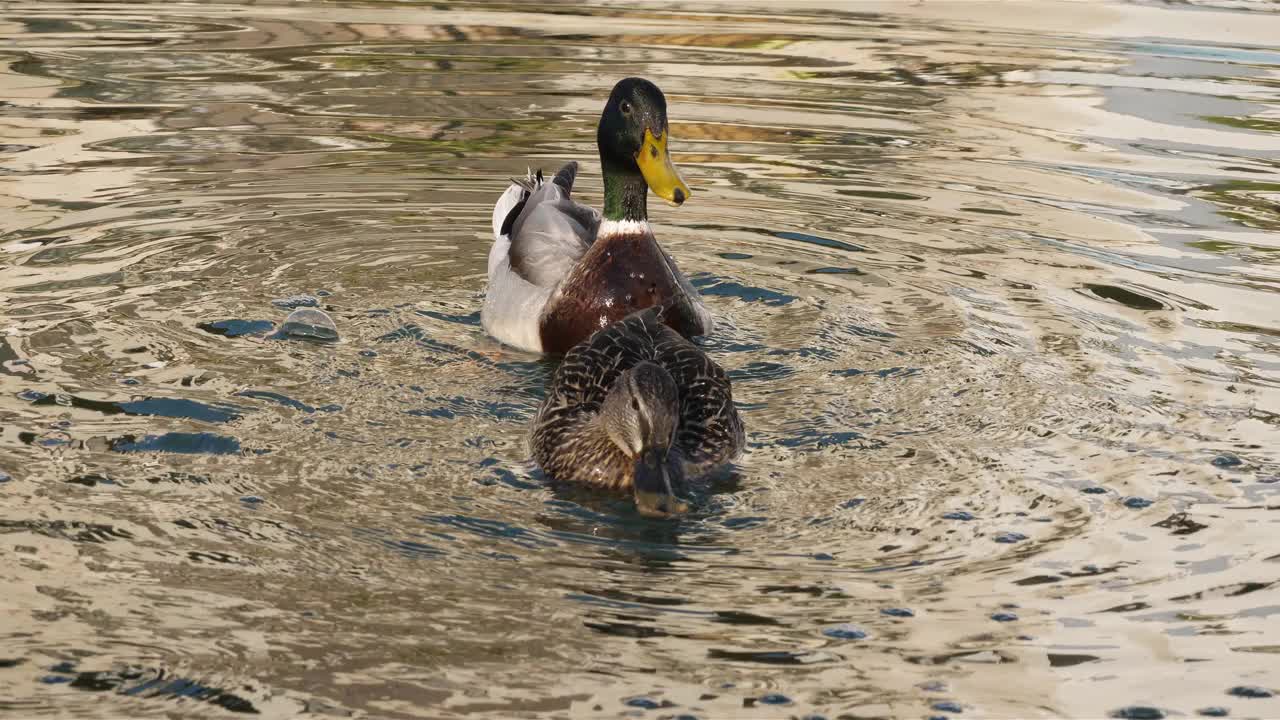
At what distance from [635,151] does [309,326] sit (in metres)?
2.02

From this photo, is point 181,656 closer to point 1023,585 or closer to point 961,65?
point 1023,585

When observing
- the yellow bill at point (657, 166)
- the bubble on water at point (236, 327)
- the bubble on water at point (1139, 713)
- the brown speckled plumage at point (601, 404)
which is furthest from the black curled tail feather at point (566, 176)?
Result: the bubble on water at point (1139, 713)

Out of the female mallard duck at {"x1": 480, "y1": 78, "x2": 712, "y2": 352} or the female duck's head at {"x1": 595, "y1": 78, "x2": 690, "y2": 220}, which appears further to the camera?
the female duck's head at {"x1": 595, "y1": 78, "x2": 690, "y2": 220}

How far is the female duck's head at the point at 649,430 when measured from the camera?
6.50 m

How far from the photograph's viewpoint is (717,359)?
865 centimetres

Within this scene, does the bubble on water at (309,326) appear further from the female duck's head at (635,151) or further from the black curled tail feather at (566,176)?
the black curled tail feather at (566,176)

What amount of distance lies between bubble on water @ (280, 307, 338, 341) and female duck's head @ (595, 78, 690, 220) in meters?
1.66

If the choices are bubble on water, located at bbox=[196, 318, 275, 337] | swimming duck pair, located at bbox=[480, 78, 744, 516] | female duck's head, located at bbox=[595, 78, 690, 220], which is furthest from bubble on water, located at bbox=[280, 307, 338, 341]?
female duck's head, located at bbox=[595, 78, 690, 220]

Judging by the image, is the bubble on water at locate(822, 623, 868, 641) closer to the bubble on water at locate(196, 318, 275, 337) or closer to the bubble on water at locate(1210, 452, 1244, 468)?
the bubble on water at locate(1210, 452, 1244, 468)

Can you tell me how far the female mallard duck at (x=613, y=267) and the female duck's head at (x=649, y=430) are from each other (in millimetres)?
1825

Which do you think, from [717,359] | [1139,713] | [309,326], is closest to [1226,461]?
[1139,713]

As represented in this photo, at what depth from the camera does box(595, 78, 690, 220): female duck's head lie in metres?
9.00

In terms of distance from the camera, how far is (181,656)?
5.24 meters

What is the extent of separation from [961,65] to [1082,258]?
6.12 metres
